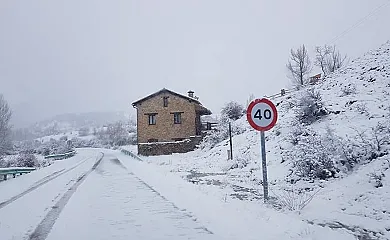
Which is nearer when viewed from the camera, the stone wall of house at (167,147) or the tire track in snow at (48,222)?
the tire track in snow at (48,222)

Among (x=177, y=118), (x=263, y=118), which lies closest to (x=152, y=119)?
(x=177, y=118)

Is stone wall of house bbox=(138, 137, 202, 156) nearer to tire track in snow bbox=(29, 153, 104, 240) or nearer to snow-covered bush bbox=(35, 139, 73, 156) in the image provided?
tire track in snow bbox=(29, 153, 104, 240)

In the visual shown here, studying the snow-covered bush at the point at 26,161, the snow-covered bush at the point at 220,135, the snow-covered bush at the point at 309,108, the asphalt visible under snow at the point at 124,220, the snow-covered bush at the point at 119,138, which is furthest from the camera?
the snow-covered bush at the point at 119,138

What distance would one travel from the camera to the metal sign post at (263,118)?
901 centimetres

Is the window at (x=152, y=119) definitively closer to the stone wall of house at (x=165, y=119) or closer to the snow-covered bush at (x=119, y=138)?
the stone wall of house at (x=165, y=119)

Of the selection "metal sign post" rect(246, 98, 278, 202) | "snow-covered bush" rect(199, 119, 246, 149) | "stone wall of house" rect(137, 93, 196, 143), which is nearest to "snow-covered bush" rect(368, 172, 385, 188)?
"metal sign post" rect(246, 98, 278, 202)

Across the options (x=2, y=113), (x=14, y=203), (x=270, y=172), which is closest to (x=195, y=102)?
(x=2, y=113)

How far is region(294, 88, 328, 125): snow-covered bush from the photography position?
63.1ft

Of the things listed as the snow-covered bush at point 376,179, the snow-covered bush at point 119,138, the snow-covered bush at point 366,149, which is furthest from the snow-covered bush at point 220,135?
the snow-covered bush at point 119,138

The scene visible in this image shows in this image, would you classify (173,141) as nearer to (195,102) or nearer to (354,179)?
(195,102)

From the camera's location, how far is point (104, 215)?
346 inches

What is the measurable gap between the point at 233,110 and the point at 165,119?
33.4 feet

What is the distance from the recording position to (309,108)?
64.5 ft

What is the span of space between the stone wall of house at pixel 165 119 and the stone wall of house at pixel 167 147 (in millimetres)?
3380
